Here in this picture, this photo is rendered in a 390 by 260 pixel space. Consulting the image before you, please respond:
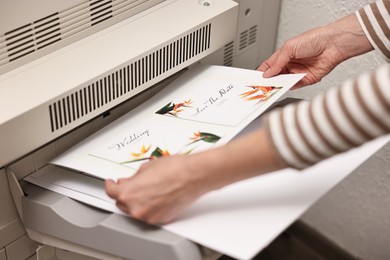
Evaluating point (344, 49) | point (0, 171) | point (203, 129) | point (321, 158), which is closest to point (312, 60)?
point (344, 49)

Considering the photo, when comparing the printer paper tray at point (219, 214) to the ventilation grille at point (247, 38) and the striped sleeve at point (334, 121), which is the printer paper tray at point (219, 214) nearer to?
the striped sleeve at point (334, 121)

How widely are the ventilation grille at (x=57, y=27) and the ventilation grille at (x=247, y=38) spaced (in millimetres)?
231

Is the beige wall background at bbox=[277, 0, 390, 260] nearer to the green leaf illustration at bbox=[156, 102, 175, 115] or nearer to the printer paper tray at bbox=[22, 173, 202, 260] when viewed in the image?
the green leaf illustration at bbox=[156, 102, 175, 115]

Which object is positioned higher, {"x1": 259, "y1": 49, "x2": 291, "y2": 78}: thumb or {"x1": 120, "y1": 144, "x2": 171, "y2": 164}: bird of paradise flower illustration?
{"x1": 259, "y1": 49, "x2": 291, "y2": 78}: thumb

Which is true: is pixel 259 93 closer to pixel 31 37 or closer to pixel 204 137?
pixel 204 137

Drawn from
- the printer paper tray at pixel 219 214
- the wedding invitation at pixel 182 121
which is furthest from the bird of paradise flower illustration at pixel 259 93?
the printer paper tray at pixel 219 214

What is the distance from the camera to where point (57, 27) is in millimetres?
799

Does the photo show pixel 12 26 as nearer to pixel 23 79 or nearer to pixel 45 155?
pixel 23 79

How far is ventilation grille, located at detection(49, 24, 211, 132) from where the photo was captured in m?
0.76

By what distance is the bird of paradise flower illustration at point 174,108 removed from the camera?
86cm

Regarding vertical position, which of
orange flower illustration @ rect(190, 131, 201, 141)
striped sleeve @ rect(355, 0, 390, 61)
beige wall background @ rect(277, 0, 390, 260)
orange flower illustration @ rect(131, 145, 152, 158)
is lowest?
beige wall background @ rect(277, 0, 390, 260)

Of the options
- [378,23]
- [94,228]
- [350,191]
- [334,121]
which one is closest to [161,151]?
[94,228]

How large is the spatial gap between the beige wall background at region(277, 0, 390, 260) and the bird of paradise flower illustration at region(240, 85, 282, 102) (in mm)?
297

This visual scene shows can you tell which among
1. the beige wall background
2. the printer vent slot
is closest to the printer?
the printer vent slot
